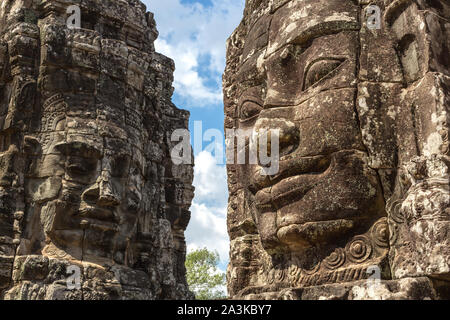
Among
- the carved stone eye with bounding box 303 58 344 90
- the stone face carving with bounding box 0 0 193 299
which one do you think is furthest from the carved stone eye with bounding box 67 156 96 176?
the carved stone eye with bounding box 303 58 344 90

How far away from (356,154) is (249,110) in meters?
1.33

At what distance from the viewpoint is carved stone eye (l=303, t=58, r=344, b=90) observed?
4539 mm

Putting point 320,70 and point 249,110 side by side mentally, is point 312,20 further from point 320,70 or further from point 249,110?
point 249,110

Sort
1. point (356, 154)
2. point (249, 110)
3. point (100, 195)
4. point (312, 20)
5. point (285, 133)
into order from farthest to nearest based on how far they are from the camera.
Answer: point (100, 195) < point (249, 110) < point (312, 20) < point (285, 133) < point (356, 154)

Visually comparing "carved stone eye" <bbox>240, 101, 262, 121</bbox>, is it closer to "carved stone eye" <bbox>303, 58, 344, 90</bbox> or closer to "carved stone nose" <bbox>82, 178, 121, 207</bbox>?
"carved stone eye" <bbox>303, 58, 344, 90</bbox>

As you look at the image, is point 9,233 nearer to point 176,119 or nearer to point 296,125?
point 176,119

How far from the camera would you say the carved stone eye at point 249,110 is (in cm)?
526

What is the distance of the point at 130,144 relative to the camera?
10.9 meters

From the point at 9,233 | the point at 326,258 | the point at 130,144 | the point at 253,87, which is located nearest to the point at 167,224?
the point at 130,144

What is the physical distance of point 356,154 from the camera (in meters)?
4.27

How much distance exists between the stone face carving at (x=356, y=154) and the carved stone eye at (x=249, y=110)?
0.25 metres

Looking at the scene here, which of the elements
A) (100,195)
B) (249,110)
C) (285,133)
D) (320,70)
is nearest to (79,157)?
(100,195)
